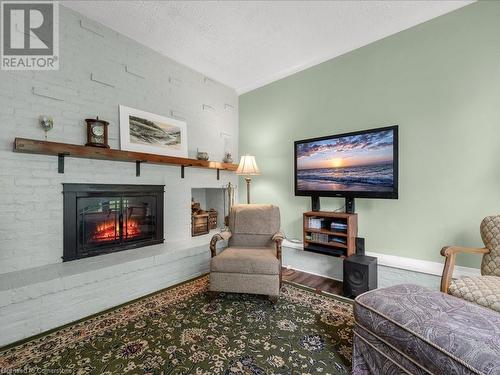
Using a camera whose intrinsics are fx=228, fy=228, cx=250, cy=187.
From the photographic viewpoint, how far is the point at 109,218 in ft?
8.41

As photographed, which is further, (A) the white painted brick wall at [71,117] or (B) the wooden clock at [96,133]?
(B) the wooden clock at [96,133]

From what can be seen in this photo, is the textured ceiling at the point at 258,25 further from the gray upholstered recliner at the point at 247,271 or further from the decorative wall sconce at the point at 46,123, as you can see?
the gray upholstered recliner at the point at 247,271

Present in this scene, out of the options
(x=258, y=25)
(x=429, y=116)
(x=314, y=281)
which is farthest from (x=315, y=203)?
(x=258, y=25)

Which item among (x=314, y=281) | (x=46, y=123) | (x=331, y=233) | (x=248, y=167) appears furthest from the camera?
(x=248, y=167)

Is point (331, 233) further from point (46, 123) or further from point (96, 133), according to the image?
point (46, 123)

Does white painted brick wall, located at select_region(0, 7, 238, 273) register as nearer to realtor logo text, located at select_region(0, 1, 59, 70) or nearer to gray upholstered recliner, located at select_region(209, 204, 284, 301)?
realtor logo text, located at select_region(0, 1, 59, 70)

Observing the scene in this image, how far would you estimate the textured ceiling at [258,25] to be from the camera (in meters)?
2.20

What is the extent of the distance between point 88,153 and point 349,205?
2828mm

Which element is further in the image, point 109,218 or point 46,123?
point 109,218

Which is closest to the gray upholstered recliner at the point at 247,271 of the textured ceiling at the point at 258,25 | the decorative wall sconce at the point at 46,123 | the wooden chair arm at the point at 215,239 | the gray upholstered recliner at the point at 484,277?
the wooden chair arm at the point at 215,239

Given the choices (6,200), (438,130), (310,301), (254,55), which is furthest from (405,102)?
(6,200)

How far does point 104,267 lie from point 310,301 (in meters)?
2.00

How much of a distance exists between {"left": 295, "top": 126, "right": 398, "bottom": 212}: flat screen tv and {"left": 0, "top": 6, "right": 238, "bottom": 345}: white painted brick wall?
170cm

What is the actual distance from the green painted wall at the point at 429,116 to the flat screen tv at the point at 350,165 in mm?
205
